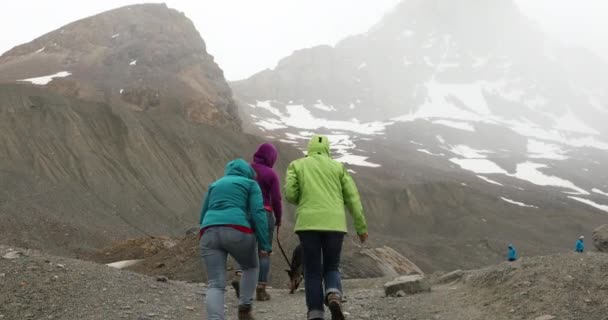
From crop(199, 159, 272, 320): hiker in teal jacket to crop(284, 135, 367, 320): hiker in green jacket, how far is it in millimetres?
394

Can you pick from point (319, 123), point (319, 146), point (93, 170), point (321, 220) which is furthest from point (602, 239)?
point (319, 123)

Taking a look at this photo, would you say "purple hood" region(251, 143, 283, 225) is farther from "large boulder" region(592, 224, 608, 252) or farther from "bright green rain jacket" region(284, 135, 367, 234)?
"large boulder" region(592, 224, 608, 252)

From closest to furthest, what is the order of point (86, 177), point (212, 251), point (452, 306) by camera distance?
1. point (212, 251)
2. point (452, 306)
3. point (86, 177)

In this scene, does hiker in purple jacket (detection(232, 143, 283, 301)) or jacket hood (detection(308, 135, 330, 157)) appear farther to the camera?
hiker in purple jacket (detection(232, 143, 283, 301))

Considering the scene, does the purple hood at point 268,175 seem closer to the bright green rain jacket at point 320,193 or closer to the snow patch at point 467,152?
the bright green rain jacket at point 320,193

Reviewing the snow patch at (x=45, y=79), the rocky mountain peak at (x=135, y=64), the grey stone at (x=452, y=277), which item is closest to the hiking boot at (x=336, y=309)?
the grey stone at (x=452, y=277)

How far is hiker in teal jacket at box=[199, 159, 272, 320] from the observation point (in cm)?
533

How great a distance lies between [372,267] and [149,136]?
101 ft

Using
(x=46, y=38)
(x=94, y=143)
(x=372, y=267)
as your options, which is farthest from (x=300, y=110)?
(x=372, y=267)

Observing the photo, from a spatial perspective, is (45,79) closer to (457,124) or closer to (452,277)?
(452,277)

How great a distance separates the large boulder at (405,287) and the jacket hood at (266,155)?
3022 mm

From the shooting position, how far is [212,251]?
5.36 meters

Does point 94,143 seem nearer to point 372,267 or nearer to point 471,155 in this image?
point 372,267

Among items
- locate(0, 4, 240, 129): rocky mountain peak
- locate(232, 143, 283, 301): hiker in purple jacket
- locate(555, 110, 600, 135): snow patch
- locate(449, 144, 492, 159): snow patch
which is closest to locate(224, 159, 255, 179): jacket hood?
locate(232, 143, 283, 301): hiker in purple jacket
